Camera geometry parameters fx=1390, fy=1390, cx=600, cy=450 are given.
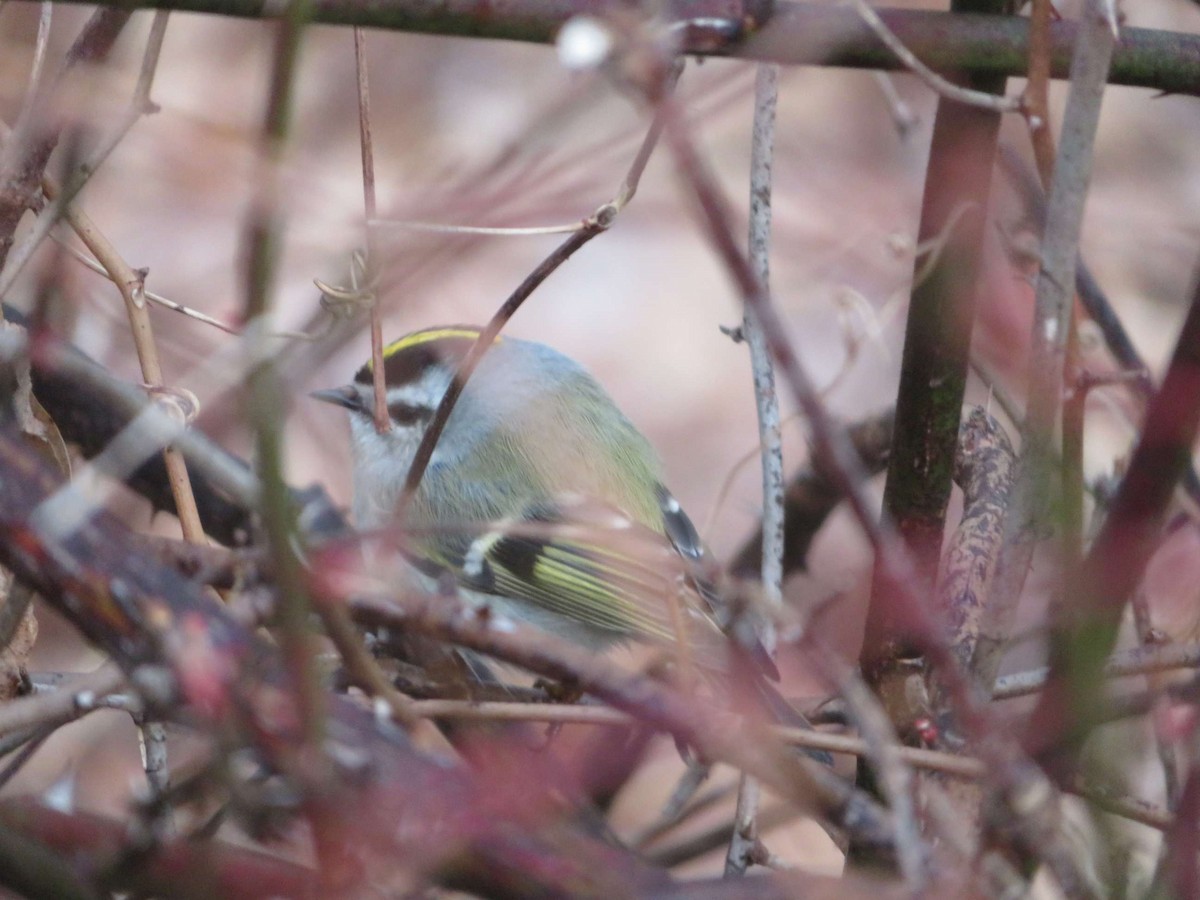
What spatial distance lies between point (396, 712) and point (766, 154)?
41.2 inches

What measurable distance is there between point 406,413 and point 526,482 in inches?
13.6

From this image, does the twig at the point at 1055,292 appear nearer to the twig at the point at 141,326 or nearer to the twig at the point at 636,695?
the twig at the point at 636,695

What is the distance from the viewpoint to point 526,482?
2.87m

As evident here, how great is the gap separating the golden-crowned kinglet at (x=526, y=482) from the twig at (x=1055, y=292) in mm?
1513

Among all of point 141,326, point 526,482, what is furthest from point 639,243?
point 141,326

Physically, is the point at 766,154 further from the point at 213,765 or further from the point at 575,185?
the point at 213,765

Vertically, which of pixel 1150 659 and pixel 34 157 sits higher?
pixel 34 157

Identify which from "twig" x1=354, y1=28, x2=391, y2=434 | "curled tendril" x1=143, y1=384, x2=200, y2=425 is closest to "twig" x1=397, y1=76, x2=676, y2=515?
"twig" x1=354, y1=28, x2=391, y2=434

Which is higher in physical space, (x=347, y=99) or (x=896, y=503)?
(x=347, y=99)

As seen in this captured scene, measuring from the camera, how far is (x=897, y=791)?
87 cm

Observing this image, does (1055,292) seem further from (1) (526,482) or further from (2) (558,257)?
(1) (526,482)

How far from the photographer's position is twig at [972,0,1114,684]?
3.44 feet

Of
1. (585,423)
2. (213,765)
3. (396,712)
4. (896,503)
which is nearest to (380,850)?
(213,765)

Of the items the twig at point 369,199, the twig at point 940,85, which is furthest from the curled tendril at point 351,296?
the twig at point 940,85
